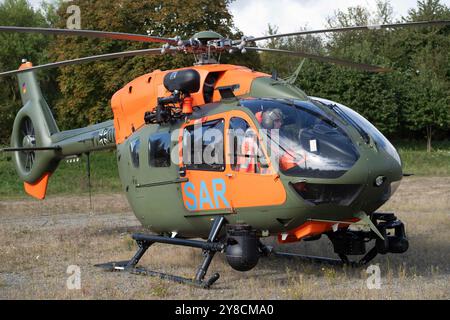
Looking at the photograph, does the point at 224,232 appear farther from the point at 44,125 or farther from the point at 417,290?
the point at 44,125

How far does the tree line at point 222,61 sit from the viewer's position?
3250cm

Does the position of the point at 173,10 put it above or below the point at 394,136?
above

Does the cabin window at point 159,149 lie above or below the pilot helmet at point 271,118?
below

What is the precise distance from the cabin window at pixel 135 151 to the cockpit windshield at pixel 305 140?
2.37 meters

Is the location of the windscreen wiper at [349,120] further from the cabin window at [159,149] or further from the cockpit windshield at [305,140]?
the cabin window at [159,149]

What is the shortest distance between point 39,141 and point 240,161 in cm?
673

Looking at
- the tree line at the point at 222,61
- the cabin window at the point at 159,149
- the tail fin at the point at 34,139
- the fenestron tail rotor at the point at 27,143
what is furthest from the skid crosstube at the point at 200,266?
the tree line at the point at 222,61

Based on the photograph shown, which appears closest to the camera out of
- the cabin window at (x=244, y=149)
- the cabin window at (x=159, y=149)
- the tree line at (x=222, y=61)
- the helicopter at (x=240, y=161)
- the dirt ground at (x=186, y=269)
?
the helicopter at (x=240, y=161)

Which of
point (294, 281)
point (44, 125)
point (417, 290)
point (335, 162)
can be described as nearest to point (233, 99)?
point (335, 162)

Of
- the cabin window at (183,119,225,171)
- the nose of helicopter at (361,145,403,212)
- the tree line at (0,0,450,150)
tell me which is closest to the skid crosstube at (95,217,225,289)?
the cabin window at (183,119,225,171)

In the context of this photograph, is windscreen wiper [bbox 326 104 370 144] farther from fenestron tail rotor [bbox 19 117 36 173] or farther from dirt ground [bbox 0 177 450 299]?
fenestron tail rotor [bbox 19 117 36 173]

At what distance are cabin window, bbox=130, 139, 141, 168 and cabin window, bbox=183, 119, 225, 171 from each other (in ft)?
3.93

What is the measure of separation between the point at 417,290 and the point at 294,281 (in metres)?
1.59

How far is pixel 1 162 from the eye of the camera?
98.2 ft
